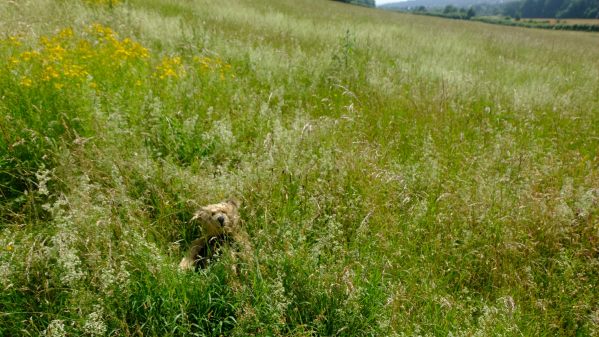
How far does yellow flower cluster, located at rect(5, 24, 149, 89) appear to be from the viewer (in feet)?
10.0

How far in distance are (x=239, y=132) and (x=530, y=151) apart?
3108mm

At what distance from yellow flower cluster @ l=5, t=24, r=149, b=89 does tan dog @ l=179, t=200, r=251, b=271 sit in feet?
5.94

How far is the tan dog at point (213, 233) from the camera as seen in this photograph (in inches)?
84.0

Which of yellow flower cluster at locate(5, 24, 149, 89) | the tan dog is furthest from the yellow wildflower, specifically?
the tan dog

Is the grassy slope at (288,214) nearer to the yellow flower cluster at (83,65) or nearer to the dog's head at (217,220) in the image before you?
the yellow flower cluster at (83,65)

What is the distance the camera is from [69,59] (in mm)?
3553

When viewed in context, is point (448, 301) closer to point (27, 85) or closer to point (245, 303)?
point (245, 303)

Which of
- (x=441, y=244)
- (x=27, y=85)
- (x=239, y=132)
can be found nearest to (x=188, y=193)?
(x=239, y=132)

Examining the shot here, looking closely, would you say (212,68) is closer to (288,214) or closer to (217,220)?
(288,214)

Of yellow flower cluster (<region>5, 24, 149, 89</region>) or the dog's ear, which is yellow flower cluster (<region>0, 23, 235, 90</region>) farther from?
the dog's ear

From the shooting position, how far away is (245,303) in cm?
183

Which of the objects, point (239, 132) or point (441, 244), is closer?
point (441, 244)

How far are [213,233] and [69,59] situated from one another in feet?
9.06

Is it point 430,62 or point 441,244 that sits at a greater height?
point 430,62
